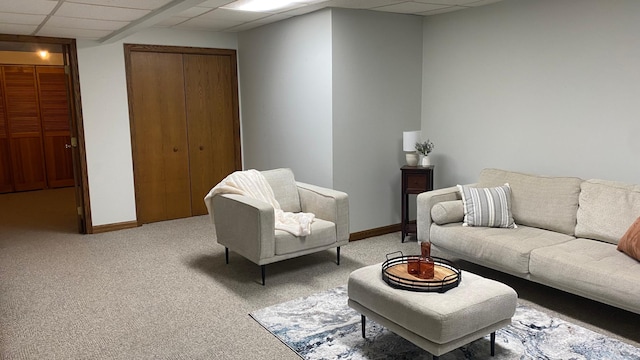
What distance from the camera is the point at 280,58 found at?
520 centimetres

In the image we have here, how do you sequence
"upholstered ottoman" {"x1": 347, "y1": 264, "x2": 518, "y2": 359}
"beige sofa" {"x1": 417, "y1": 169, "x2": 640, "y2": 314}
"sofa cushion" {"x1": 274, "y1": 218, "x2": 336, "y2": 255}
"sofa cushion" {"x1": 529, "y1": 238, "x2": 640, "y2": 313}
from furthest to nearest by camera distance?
1. "sofa cushion" {"x1": 274, "y1": 218, "x2": 336, "y2": 255}
2. "beige sofa" {"x1": 417, "y1": 169, "x2": 640, "y2": 314}
3. "sofa cushion" {"x1": 529, "y1": 238, "x2": 640, "y2": 313}
4. "upholstered ottoman" {"x1": 347, "y1": 264, "x2": 518, "y2": 359}

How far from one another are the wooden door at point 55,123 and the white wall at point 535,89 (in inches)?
233

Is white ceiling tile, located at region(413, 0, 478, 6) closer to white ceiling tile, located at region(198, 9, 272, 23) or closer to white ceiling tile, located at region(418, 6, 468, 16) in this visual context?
white ceiling tile, located at region(418, 6, 468, 16)

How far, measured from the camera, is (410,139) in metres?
4.66

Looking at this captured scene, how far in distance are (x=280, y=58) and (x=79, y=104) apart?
6.85 ft

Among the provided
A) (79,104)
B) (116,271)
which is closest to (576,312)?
(116,271)

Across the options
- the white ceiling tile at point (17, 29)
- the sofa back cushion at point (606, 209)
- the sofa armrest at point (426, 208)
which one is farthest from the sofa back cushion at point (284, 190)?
the white ceiling tile at point (17, 29)

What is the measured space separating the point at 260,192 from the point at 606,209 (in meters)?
2.56

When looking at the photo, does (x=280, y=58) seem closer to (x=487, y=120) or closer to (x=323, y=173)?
(x=323, y=173)

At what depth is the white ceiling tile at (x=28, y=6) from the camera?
3.28 metres

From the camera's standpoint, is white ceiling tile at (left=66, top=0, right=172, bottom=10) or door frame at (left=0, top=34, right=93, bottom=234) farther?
door frame at (left=0, top=34, right=93, bottom=234)

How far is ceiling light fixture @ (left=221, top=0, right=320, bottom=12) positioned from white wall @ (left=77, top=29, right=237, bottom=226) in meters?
1.47

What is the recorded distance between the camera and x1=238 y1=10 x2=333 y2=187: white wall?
4.66 m

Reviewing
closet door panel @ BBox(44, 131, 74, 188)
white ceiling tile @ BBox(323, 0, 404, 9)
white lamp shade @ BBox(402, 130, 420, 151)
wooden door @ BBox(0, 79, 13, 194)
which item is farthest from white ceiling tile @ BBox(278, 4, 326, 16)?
wooden door @ BBox(0, 79, 13, 194)
